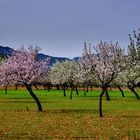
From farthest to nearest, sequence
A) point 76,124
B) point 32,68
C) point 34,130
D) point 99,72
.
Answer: point 32,68, point 99,72, point 76,124, point 34,130

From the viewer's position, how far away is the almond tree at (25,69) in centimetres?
5547

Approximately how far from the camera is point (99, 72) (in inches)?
1876

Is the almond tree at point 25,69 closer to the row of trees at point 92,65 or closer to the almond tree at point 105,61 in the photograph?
the row of trees at point 92,65

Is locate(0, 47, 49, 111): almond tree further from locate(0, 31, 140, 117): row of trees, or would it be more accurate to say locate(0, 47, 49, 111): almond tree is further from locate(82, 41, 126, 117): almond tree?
locate(82, 41, 126, 117): almond tree

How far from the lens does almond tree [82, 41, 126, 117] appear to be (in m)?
46.6

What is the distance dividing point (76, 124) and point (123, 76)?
5794 centimetres

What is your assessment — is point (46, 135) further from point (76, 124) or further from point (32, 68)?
point (32, 68)

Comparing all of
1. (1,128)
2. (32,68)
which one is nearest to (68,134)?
(1,128)

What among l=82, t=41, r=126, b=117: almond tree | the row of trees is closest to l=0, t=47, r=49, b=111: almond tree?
the row of trees

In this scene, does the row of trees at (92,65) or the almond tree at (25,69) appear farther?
the almond tree at (25,69)

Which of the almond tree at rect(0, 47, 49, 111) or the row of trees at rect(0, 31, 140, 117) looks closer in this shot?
the row of trees at rect(0, 31, 140, 117)

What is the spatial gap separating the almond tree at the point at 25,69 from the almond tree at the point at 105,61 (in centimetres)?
1007

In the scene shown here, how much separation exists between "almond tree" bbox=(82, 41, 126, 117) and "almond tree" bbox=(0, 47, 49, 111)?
1007cm

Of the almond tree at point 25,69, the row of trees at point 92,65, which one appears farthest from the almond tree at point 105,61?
the almond tree at point 25,69
